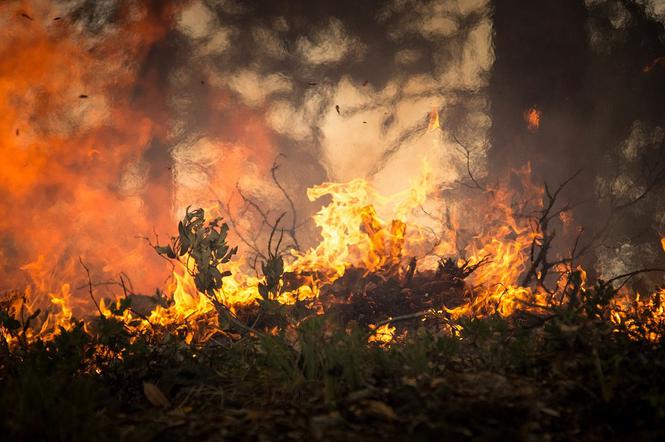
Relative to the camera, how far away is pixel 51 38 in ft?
34.6

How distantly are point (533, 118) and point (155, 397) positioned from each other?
11.1 meters

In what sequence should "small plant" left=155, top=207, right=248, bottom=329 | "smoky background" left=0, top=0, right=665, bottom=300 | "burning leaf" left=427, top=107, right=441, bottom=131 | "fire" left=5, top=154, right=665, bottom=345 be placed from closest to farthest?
"small plant" left=155, top=207, right=248, bottom=329
"fire" left=5, top=154, right=665, bottom=345
"smoky background" left=0, top=0, right=665, bottom=300
"burning leaf" left=427, top=107, right=441, bottom=131

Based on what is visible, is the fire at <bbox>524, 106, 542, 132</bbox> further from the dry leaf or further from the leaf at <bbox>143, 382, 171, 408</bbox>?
the leaf at <bbox>143, 382, 171, 408</bbox>

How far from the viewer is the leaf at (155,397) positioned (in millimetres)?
2590

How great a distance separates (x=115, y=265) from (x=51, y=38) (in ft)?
17.4

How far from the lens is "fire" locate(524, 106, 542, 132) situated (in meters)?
11.4

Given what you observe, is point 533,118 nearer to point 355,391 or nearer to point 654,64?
point 654,64

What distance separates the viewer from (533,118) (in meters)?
11.4

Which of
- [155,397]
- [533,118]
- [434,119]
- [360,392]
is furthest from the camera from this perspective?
[434,119]

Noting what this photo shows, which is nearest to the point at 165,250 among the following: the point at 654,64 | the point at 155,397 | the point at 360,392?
the point at 155,397

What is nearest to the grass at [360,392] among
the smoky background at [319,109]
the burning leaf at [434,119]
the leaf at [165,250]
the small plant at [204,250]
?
the leaf at [165,250]

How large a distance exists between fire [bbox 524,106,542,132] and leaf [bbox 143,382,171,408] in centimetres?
1098

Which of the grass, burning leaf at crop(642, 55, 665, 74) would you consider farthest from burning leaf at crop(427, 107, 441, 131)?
the grass

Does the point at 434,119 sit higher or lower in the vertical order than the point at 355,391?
higher
